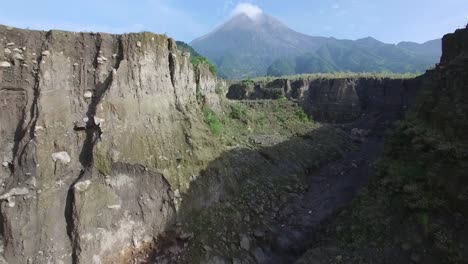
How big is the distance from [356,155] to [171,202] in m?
15.3

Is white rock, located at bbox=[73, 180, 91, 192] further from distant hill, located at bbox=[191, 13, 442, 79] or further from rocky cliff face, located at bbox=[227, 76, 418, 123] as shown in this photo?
distant hill, located at bbox=[191, 13, 442, 79]

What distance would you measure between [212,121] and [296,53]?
149138mm

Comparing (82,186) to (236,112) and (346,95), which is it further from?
(346,95)

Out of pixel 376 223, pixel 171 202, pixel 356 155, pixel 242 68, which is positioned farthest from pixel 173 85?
pixel 242 68

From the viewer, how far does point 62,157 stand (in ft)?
34.7

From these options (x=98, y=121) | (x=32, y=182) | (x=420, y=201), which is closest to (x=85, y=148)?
(x=98, y=121)

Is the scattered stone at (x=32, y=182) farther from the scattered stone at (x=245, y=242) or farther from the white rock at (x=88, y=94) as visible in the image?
the scattered stone at (x=245, y=242)

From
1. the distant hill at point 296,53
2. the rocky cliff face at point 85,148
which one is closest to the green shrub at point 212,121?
the rocky cliff face at point 85,148

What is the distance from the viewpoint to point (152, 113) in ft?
40.3

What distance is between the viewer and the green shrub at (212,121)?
15166 millimetres

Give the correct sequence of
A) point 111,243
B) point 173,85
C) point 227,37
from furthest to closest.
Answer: point 227,37
point 173,85
point 111,243

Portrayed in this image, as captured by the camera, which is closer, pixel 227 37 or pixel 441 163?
pixel 441 163

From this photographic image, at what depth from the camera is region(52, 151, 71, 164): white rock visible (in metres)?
10.5

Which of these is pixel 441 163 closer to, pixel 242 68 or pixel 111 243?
pixel 111 243
